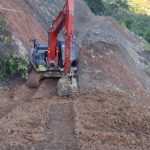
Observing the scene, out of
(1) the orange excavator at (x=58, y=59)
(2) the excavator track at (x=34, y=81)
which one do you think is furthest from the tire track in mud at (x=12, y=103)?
(1) the orange excavator at (x=58, y=59)

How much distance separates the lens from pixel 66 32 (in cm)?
1944

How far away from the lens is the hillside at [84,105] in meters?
14.2

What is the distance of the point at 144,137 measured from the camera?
14648 millimetres

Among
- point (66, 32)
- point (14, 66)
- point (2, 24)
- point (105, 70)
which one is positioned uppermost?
point (66, 32)

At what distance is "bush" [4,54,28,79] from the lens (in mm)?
21516

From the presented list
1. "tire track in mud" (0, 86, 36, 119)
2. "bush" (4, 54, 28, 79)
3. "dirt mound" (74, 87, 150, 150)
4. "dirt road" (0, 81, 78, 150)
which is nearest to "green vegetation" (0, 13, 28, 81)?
"bush" (4, 54, 28, 79)

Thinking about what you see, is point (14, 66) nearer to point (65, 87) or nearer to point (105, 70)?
point (65, 87)

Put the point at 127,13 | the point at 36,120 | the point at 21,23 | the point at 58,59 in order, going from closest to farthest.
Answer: the point at 36,120, the point at 58,59, the point at 21,23, the point at 127,13

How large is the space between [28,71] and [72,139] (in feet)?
27.3

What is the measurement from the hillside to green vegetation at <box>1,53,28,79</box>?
1.80 ft

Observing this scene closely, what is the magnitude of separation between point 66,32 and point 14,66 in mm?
3388

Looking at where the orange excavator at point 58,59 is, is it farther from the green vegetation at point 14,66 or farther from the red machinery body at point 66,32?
the green vegetation at point 14,66

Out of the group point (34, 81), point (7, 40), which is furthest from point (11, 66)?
point (7, 40)

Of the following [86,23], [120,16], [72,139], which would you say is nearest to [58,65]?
[72,139]
